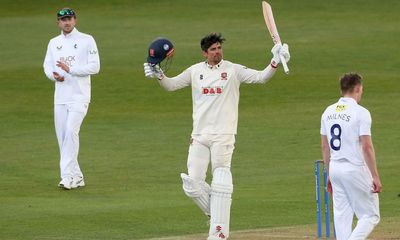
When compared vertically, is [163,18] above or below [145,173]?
above

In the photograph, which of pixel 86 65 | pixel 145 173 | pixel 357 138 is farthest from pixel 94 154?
pixel 357 138

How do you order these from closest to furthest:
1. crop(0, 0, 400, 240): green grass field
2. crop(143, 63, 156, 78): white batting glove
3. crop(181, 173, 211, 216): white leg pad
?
crop(181, 173, 211, 216): white leg pad, crop(143, 63, 156, 78): white batting glove, crop(0, 0, 400, 240): green grass field

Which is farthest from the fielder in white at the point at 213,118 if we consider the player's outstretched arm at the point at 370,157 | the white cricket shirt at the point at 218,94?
the player's outstretched arm at the point at 370,157

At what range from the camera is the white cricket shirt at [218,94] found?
13.0 m

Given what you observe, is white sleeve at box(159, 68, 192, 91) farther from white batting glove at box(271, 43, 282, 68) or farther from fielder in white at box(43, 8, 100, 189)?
fielder in white at box(43, 8, 100, 189)

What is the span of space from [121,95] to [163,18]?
10.9 meters

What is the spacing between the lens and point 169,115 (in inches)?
968

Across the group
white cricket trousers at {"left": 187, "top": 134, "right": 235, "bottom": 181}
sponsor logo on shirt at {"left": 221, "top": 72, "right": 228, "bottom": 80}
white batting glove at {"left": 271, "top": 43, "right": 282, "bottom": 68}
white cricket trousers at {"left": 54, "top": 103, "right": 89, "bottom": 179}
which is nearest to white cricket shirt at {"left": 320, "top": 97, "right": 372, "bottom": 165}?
white batting glove at {"left": 271, "top": 43, "right": 282, "bottom": 68}

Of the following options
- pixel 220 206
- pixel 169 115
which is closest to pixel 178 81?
pixel 220 206

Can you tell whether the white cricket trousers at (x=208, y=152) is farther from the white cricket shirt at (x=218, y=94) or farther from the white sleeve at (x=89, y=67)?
the white sleeve at (x=89, y=67)

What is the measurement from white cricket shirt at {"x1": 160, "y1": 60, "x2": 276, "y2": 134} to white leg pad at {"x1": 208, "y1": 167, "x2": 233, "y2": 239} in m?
0.52

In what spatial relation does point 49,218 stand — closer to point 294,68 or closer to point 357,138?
point 357,138

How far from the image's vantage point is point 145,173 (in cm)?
1823

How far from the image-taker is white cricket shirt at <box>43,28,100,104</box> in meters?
16.9
